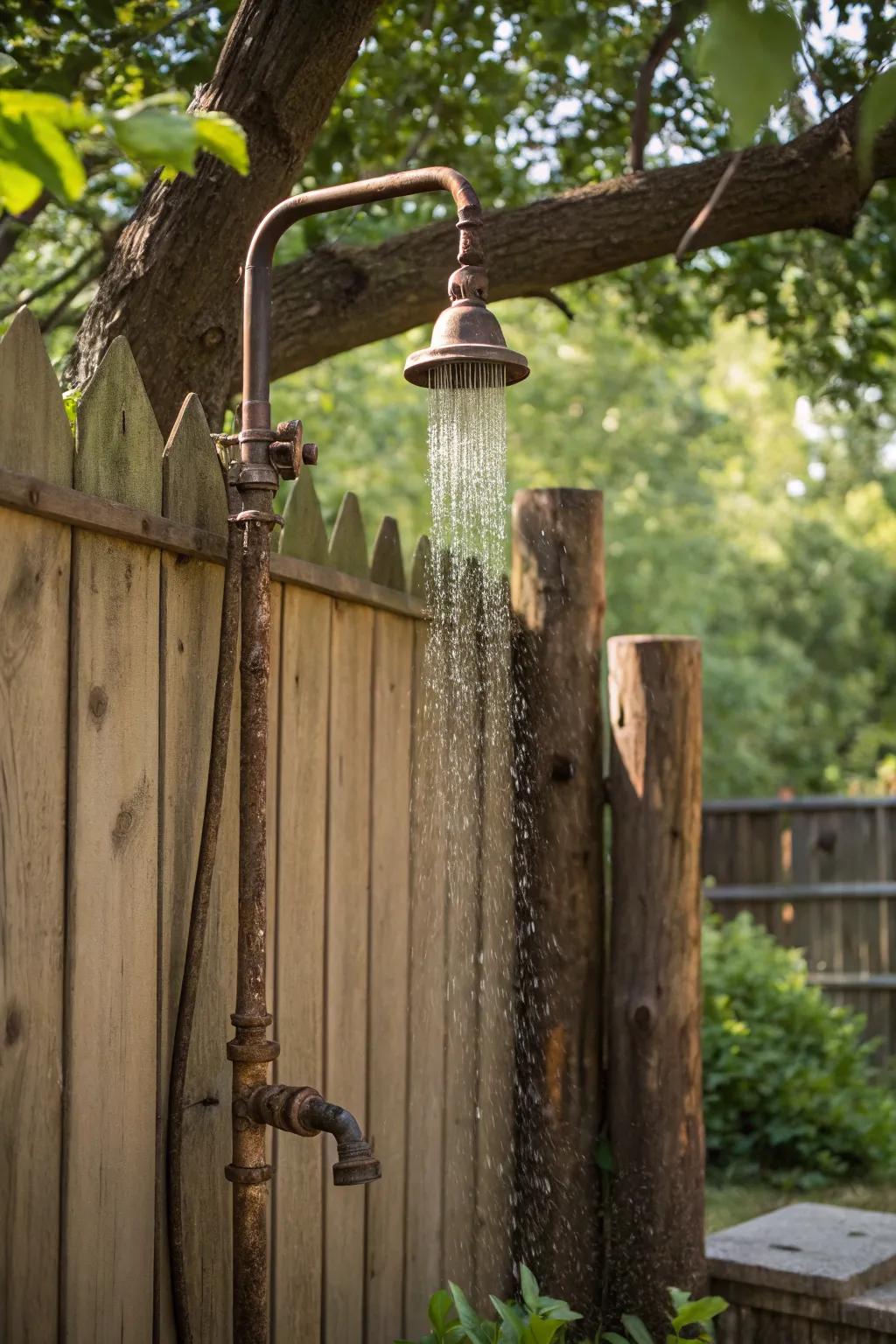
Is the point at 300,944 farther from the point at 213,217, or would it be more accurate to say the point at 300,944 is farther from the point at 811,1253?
the point at 811,1253

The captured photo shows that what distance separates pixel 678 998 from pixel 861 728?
1617cm

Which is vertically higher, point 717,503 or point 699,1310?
point 717,503

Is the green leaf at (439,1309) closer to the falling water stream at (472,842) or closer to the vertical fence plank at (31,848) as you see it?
the falling water stream at (472,842)

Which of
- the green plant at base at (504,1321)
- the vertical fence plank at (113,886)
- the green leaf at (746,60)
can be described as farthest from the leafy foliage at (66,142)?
the green plant at base at (504,1321)

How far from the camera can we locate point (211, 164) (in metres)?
2.72

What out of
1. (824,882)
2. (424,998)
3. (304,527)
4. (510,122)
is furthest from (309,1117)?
(824,882)

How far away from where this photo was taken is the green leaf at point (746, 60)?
0.78m

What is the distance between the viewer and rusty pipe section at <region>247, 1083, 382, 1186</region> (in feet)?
6.77

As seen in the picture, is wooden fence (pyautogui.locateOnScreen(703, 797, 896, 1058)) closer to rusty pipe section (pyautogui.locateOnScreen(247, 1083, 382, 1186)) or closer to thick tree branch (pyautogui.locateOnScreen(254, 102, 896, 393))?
thick tree branch (pyautogui.locateOnScreen(254, 102, 896, 393))

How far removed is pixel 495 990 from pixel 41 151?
2.58 metres

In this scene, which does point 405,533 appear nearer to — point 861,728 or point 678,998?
point 861,728

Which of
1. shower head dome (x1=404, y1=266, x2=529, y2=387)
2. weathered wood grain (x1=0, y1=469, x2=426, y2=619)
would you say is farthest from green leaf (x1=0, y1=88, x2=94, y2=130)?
shower head dome (x1=404, y1=266, x2=529, y2=387)

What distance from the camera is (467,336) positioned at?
2.11 meters

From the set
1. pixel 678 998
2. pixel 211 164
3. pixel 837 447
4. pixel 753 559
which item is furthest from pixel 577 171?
pixel 837 447
